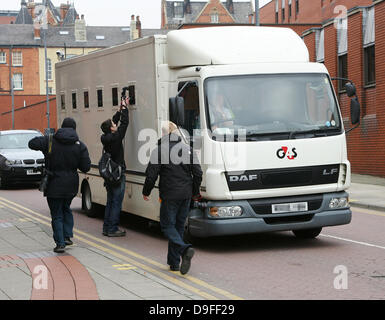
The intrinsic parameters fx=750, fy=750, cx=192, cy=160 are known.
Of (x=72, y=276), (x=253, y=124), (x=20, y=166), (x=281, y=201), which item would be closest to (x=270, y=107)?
(x=253, y=124)

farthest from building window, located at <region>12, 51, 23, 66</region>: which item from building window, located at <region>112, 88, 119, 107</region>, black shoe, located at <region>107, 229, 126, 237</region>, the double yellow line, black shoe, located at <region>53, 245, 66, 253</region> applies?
black shoe, located at <region>53, 245, 66, 253</region>

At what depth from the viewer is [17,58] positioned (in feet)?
310

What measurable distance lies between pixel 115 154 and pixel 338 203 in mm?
3600

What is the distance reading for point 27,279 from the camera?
8148 mm

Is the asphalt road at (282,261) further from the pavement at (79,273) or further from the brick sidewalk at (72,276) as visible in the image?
the brick sidewalk at (72,276)

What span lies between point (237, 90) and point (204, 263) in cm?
240

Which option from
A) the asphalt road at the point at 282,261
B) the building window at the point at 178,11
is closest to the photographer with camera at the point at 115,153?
the asphalt road at the point at 282,261

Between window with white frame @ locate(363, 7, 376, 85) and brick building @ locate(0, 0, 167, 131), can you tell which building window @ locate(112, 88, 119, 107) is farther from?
brick building @ locate(0, 0, 167, 131)

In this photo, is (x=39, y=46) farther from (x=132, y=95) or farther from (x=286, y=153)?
(x=286, y=153)

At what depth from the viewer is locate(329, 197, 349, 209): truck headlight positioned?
1050 cm

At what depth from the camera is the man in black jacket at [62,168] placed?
33.4 feet

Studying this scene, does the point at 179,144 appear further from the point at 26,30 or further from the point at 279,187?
the point at 26,30

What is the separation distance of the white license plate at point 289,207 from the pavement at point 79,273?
6.28 ft

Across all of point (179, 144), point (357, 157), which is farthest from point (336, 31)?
point (179, 144)
